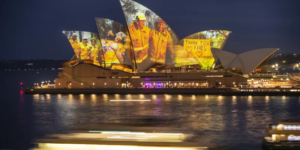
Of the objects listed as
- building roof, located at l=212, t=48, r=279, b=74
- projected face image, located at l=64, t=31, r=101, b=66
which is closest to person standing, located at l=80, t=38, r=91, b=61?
projected face image, located at l=64, t=31, r=101, b=66

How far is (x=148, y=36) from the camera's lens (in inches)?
2000

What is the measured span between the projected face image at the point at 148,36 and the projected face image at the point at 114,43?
153 cm

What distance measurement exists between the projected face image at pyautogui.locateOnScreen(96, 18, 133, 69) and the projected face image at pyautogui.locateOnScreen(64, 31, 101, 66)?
1543 millimetres

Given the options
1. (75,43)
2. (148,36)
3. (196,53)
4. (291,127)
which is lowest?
(291,127)

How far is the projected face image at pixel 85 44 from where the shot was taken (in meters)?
53.6

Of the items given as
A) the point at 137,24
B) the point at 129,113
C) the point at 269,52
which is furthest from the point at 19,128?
the point at 269,52

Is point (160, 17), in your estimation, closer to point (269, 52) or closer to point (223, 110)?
point (269, 52)

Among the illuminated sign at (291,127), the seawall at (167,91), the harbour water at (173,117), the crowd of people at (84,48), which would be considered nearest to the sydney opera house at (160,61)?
the crowd of people at (84,48)

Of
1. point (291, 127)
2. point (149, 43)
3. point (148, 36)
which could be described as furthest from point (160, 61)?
point (291, 127)

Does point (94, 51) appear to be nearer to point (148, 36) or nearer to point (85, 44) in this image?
point (85, 44)

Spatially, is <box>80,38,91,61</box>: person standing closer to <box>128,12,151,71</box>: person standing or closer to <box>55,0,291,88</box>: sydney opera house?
<box>55,0,291,88</box>: sydney opera house

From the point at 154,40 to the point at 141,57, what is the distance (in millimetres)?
2907

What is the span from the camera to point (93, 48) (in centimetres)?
5391

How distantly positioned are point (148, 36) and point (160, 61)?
148 inches
